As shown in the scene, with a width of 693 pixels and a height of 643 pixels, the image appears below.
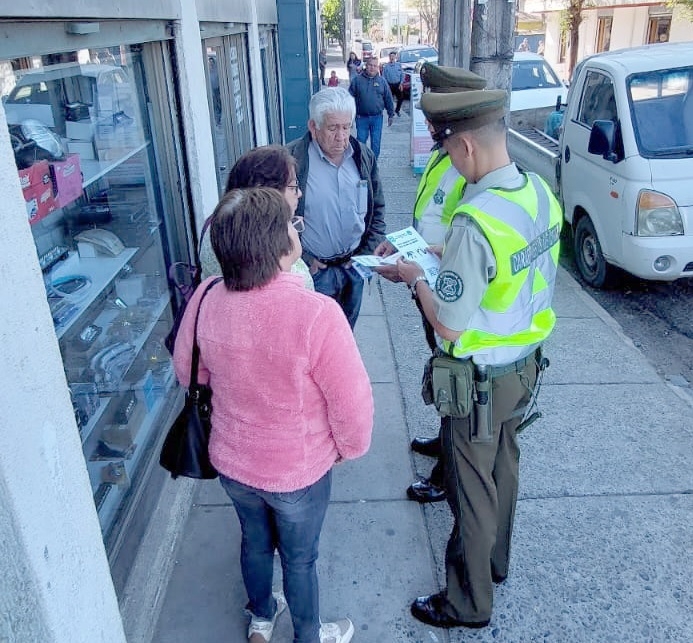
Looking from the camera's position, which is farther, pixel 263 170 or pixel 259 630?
pixel 263 170

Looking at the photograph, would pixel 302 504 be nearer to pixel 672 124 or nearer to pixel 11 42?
pixel 11 42

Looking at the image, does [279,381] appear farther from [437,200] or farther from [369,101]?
[369,101]

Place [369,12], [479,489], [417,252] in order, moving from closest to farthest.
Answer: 1. [479,489]
2. [417,252]
3. [369,12]

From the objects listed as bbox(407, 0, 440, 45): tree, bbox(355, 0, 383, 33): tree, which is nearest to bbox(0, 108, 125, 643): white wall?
bbox(355, 0, 383, 33): tree

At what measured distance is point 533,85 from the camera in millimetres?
11930

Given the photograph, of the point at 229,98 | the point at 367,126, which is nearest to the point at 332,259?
the point at 229,98

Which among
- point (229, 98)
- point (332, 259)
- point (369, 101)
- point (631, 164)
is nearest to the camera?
point (332, 259)

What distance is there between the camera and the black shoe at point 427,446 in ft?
12.2

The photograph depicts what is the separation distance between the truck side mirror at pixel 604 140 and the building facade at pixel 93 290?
3.15 m

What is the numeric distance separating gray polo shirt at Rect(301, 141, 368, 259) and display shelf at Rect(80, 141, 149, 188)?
36.8 inches

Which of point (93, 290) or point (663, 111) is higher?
point (663, 111)

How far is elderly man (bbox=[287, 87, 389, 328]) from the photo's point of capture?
11.1 ft

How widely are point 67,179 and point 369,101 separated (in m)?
9.51

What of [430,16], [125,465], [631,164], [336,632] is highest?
[430,16]
